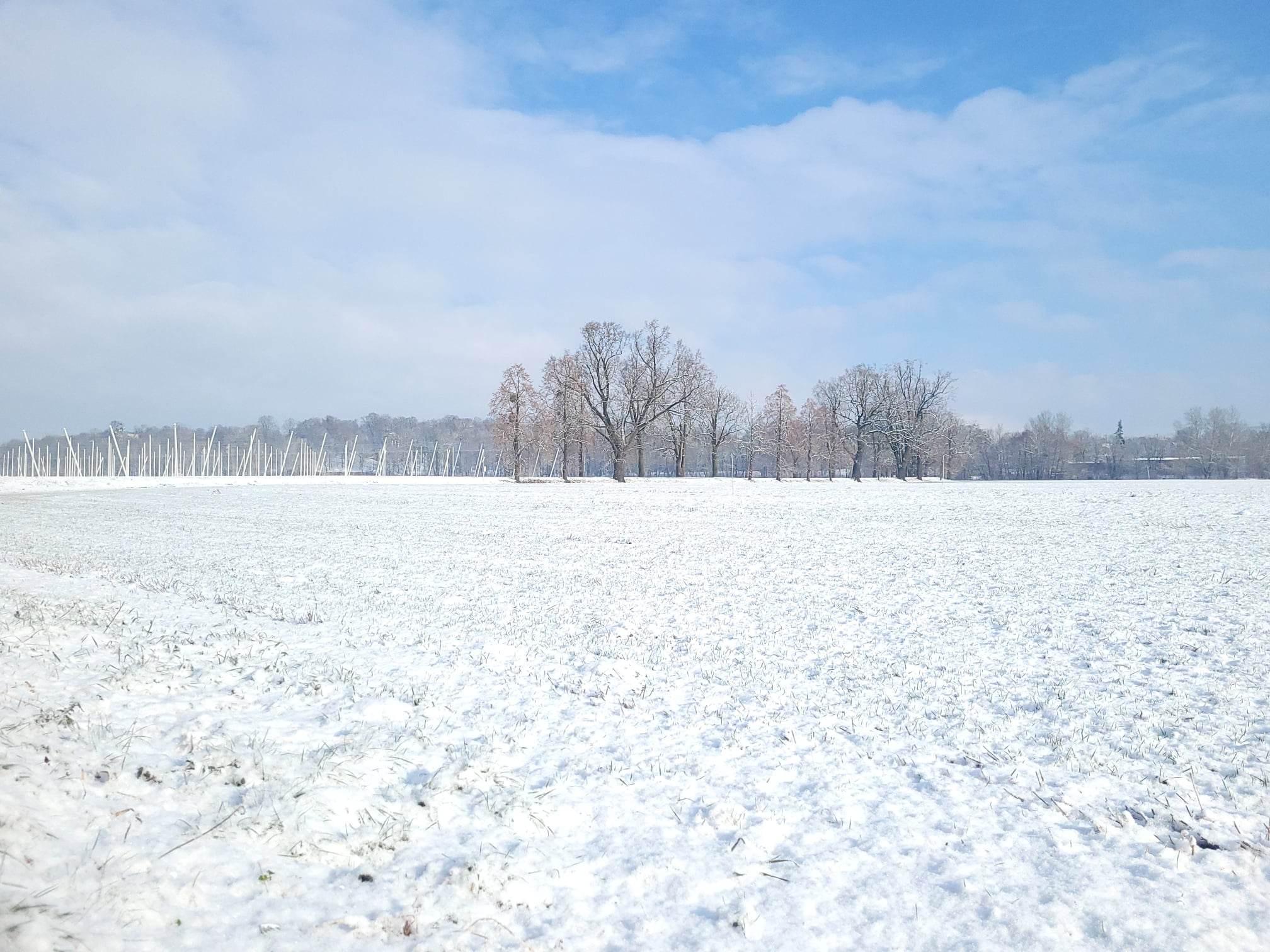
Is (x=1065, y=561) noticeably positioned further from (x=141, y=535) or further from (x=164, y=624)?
(x=141, y=535)

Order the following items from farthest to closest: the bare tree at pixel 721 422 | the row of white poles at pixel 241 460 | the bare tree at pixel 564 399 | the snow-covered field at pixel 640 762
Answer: the row of white poles at pixel 241 460 < the bare tree at pixel 721 422 < the bare tree at pixel 564 399 < the snow-covered field at pixel 640 762

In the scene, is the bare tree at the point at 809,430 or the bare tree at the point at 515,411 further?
the bare tree at the point at 809,430

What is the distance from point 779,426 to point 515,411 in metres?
31.1

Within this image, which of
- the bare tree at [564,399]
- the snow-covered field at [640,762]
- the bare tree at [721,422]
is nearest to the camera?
the snow-covered field at [640,762]

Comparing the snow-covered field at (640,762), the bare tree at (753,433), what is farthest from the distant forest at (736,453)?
the snow-covered field at (640,762)

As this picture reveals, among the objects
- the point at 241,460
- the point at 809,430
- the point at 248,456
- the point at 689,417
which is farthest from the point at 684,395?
the point at 241,460

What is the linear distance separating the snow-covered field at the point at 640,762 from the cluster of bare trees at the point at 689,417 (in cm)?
4808

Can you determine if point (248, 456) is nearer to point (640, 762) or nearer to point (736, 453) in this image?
point (736, 453)

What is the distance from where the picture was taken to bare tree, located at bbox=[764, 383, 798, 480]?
75.5 metres

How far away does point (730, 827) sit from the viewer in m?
4.11

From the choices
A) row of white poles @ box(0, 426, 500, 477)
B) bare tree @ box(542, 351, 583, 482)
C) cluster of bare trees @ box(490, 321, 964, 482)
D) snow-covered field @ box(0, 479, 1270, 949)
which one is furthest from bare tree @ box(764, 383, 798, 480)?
snow-covered field @ box(0, 479, 1270, 949)

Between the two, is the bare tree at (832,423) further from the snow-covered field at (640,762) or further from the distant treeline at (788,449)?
the snow-covered field at (640,762)

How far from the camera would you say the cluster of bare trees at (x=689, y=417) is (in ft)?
197

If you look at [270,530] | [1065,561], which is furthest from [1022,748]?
[270,530]
